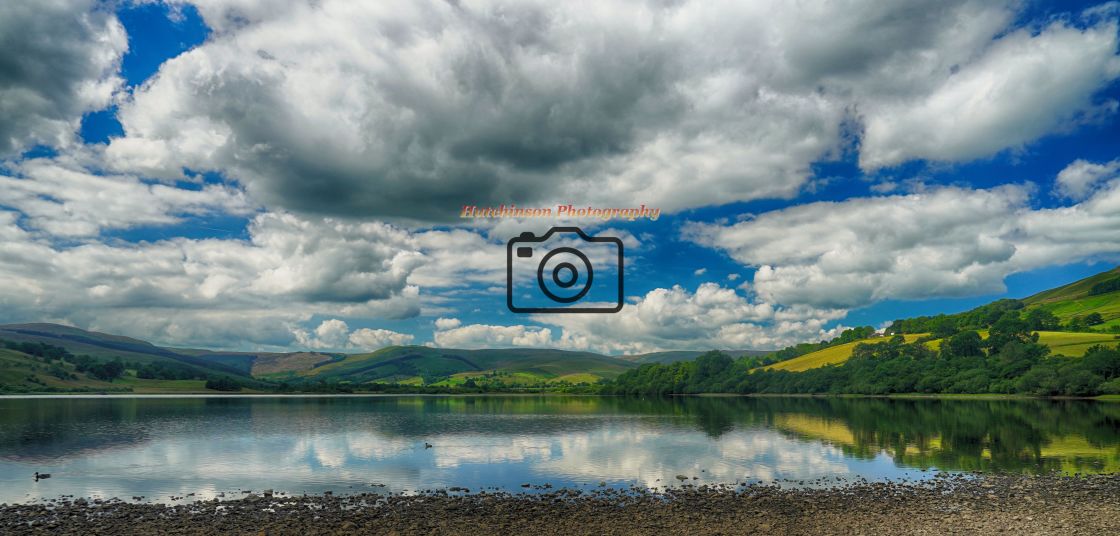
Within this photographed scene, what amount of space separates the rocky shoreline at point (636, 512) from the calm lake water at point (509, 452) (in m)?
4.75

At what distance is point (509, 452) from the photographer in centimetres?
6669

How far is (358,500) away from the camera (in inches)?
1619

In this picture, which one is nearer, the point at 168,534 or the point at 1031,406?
the point at 168,534

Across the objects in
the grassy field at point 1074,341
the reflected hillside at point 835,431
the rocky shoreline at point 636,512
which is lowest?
the reflected hillside at point 835,431

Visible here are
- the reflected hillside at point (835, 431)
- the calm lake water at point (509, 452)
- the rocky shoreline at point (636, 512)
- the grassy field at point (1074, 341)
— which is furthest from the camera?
the grassy field at point (1074, 341)

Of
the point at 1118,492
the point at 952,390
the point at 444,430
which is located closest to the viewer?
the point at 1118,492

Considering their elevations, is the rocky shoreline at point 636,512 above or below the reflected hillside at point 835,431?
above

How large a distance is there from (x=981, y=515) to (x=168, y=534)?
41.7 m

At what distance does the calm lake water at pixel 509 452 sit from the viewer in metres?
48.9

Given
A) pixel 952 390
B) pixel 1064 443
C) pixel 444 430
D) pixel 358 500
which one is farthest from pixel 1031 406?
pixel 358 500

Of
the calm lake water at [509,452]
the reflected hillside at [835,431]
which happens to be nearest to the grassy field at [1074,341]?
the reflected hillside at [835,431]

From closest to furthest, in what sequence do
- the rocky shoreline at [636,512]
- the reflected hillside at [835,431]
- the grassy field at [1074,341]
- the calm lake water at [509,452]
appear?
the rocky shoreline at [636,512]
the calm lake water at [509,452]
the reflected hillside at [835,431]
the grassy field at [1074,341]

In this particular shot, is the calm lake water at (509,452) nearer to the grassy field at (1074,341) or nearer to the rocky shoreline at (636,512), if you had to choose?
the rocky shoreline at (636,512)

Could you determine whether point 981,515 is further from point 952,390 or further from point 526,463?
point 952,390
